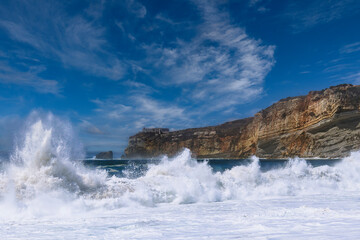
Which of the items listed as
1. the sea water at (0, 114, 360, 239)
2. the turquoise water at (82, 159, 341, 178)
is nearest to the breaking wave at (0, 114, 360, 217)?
the sea water at (0, 114, 360, 239)

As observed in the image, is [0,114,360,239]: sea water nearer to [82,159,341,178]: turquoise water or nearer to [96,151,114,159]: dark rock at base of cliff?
[82,159,341,178]: turquoise water

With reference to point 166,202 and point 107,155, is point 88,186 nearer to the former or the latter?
point 166,202

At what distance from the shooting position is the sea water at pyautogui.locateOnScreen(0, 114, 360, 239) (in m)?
4.92

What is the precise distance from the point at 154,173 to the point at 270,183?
5570mm

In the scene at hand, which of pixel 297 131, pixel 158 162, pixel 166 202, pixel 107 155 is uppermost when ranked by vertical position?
pixel 107 155

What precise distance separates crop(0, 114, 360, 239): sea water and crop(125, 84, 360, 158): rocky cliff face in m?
46.6

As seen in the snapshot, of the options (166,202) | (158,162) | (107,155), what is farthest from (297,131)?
(107,155)

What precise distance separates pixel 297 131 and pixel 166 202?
6194 centimetres

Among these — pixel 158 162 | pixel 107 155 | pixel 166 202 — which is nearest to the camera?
pixel 166 202

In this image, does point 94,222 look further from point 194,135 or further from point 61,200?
point 194,135

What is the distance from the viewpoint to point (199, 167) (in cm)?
1301

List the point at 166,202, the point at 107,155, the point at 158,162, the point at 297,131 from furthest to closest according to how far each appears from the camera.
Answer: the point at 107,155 → the point at 297,131 → the point at 158,162 → the point at 166,202

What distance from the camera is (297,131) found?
2514 inches

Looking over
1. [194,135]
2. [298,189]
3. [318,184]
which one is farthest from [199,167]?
[194,135]
